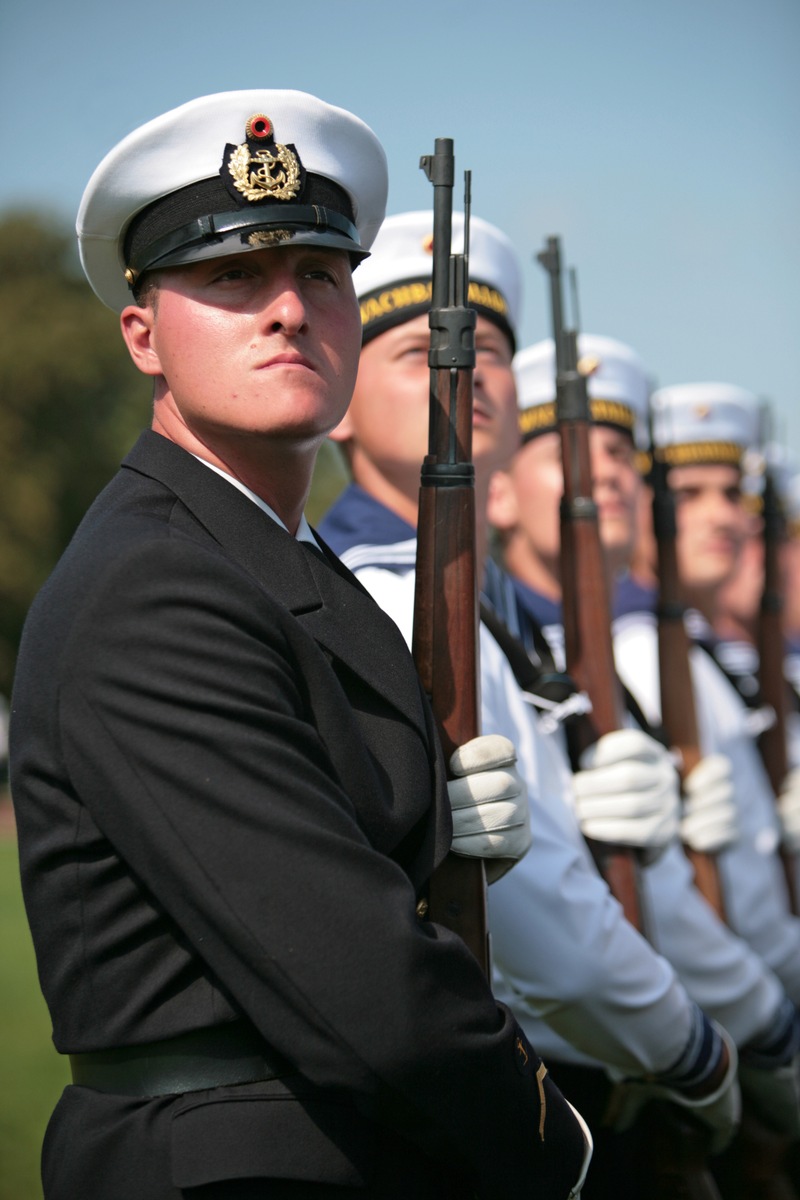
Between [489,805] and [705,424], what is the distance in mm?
4875

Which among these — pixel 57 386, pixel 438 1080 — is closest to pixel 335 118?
pixel 438 1080

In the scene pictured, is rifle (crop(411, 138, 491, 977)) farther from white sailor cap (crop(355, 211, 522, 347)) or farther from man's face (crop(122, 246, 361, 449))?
white sailor cap (crop(355, 211, 522, 347))

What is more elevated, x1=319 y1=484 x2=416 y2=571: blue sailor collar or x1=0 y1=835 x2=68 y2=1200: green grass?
x1=319 y1=484 x2=416 y2=571: blue sailor collar

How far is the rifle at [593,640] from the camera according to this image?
3.67 m

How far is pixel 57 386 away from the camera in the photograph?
95.3ft

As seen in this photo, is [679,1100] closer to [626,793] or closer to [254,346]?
[626,793]

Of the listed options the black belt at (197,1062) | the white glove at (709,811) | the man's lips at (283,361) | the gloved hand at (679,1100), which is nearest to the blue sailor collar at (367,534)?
the man's lips at (283,361)

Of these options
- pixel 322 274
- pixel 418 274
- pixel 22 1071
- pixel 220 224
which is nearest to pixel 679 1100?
pixel 418 274

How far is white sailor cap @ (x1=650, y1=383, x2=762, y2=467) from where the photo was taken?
22.8 feet

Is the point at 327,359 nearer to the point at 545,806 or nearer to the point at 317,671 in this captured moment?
the point at 317,671

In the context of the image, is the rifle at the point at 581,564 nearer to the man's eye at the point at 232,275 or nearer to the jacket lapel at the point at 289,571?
the jacket lapel at the point at 289,571

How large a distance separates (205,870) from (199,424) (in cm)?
75

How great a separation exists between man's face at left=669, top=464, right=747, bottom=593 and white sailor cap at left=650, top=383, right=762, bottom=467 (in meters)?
0.07

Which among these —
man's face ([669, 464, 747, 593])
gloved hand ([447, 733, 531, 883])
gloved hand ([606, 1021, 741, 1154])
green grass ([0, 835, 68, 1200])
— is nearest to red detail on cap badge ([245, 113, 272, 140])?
gloved hand ([447, 733, 531, 883])
